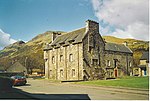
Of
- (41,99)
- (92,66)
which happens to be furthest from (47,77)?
(41,99)

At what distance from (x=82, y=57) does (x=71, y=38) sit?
3377mm

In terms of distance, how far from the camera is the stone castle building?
28797mm

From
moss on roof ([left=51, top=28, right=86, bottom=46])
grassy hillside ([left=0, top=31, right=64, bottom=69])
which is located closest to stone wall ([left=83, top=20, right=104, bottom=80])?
moss on roof ([left=51, top=28, right=86, bottom=46])

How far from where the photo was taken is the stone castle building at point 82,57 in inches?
1134

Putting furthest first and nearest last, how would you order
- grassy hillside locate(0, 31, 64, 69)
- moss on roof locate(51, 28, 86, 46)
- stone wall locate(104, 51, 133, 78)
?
stone wall locate(104, 51, 133, 78)
moss on roof locate(51, 28, 86, 46)
grassy hillside locate(0, 31, 64, 69)

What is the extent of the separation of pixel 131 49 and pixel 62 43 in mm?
13371

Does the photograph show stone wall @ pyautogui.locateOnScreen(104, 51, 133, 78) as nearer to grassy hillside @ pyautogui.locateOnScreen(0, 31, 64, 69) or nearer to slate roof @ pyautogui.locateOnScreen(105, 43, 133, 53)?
slate roof @ pyautogui.locateOnScreen(105, 43, 133, 53)

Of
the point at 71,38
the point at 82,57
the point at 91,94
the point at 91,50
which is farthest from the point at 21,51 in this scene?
the point at 91,94

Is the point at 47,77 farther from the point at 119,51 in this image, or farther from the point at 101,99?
the point at 101,99

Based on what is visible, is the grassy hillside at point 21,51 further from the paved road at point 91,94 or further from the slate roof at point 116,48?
the slate roof at point 116,48

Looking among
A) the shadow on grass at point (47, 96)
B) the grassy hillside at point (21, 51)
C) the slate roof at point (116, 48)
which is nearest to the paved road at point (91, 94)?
the shadow on grass at point (47, 96)

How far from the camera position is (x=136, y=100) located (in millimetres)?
11352

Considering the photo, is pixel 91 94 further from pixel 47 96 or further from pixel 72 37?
pixel 72 37

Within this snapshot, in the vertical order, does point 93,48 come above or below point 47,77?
above
